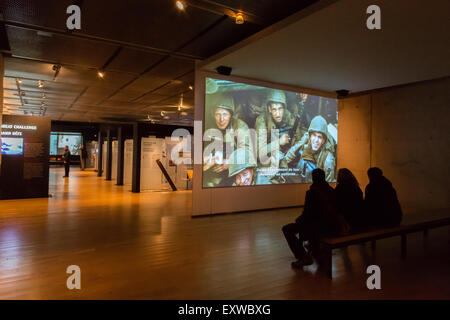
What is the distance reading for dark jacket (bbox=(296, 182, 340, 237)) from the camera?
11.4 feet

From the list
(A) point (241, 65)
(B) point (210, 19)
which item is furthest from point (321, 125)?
(B) point (210, 19)

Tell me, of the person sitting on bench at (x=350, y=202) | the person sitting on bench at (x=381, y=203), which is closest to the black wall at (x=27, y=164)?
the person sitting on bench at (x=350, y=202)

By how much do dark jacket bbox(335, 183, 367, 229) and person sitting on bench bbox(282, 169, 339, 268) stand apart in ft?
1.33

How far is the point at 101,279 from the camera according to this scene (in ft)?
10.6

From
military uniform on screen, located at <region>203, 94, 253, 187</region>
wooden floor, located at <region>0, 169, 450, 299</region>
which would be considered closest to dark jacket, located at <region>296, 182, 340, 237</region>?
wooden floor, located at <region>0, 169, 450, 299</region>

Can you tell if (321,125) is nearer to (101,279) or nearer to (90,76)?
(90,76)

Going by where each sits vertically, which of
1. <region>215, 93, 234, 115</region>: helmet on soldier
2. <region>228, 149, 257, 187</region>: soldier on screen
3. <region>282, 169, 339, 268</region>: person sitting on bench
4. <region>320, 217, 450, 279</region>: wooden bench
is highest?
<region>215, 93, 234, 115</region>: helmet on soldier

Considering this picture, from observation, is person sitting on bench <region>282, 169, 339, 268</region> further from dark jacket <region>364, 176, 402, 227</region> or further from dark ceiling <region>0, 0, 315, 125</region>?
dark ceiling <region>0, 0, 315, 125</region>

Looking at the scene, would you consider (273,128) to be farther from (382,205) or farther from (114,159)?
(114,159)

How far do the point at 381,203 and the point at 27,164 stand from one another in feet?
31.6

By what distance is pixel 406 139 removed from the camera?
7676 mm

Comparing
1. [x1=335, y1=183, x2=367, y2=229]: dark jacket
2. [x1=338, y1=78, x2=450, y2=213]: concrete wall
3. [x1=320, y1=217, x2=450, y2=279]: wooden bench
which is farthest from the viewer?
[x1=338, y1=78, x2=450, y2=213]: concrete wall

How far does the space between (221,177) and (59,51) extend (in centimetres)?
442
